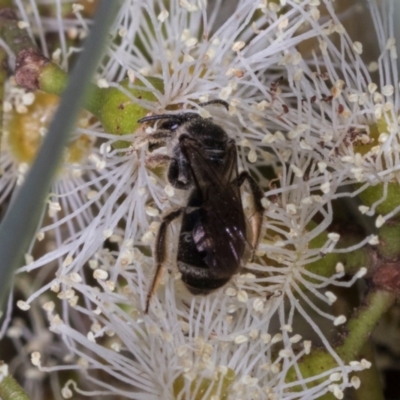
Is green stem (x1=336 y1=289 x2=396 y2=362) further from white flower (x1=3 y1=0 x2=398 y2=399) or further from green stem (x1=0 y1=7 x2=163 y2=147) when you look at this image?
green stem (x1=0 y1=7 x2=163 y2=147)

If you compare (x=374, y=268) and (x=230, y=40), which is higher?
(x=230, y=40)

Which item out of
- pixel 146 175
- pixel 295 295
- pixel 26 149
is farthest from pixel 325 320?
pixel 26 149

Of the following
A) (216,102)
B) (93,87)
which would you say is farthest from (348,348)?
(93,87)

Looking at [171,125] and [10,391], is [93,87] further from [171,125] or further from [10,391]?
[10,391]

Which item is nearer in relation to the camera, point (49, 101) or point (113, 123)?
point (113, 123)

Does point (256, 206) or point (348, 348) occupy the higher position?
point (256, 206)

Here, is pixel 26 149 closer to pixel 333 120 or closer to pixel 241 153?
pixel 241 153

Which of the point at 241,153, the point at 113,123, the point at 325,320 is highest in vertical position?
the point at 113,123

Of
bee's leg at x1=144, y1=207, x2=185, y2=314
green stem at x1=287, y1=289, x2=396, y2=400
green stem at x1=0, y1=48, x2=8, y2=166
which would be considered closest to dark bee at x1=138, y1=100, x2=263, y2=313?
bee's leg at x1=144, y1=207, x2=185, y2=314

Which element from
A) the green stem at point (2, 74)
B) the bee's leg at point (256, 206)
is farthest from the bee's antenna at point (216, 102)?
the green stem at point (2, 74)
